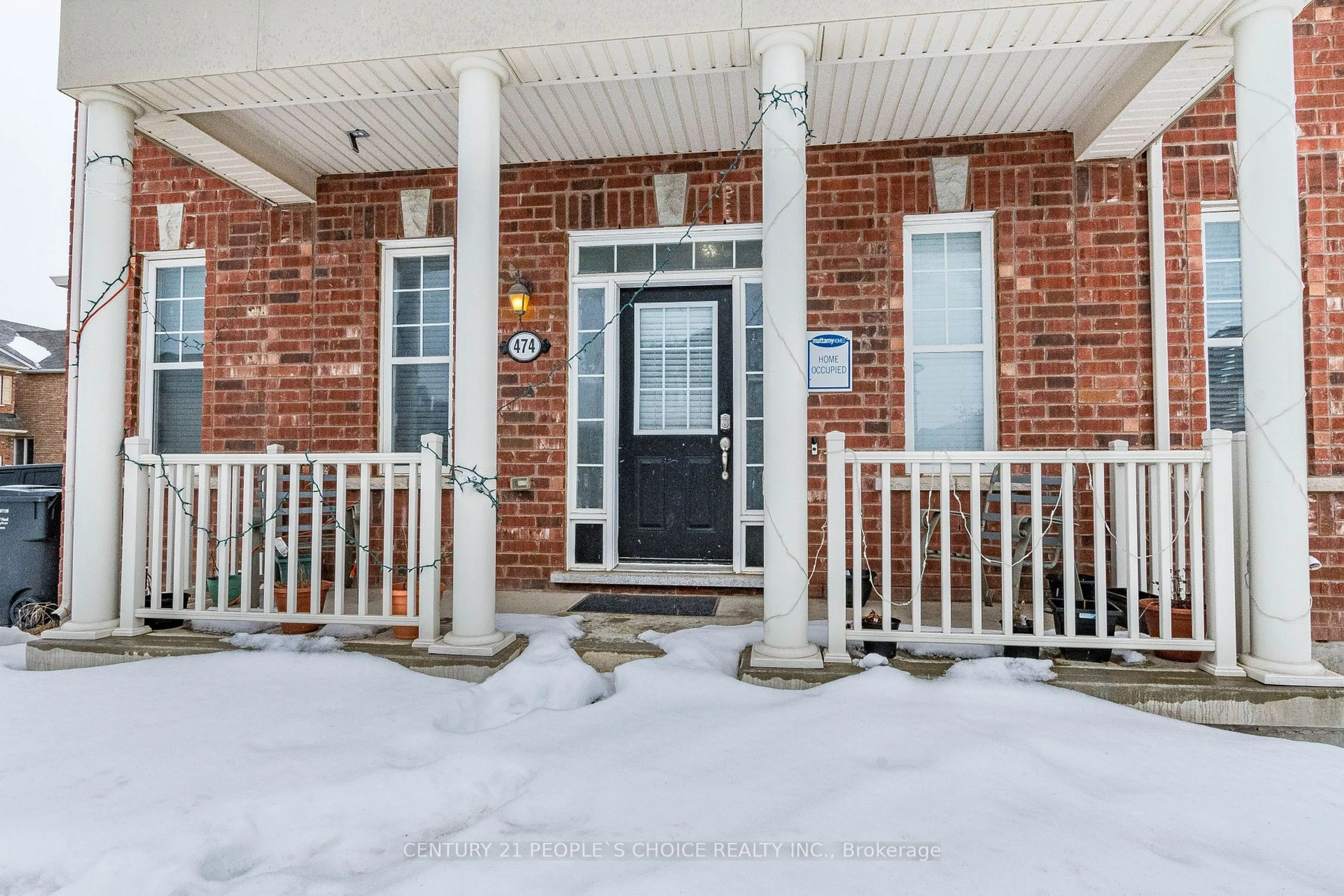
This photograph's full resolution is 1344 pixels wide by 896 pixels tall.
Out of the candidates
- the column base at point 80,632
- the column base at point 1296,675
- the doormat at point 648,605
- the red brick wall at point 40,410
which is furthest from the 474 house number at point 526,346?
the red brick wall at point 40,410

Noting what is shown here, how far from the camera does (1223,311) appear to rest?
161 inches

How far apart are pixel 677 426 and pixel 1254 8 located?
3.31 meters

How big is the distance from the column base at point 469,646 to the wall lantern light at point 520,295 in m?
2.27

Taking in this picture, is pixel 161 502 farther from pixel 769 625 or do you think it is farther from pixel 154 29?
pixel 769 625

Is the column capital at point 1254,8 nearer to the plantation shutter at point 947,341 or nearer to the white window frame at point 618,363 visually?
the plantation shutter at point 947,341

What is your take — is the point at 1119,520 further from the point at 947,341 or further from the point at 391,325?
the point at 391,325

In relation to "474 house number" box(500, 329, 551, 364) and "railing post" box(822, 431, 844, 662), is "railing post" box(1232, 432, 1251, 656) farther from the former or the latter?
"474 house number" box(500, 329, 551, 364)

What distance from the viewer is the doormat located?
378cm

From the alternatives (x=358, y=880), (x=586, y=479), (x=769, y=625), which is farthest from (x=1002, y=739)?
(x=586, y=479)

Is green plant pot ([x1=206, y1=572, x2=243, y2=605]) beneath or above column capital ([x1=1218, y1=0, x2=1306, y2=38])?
beneath

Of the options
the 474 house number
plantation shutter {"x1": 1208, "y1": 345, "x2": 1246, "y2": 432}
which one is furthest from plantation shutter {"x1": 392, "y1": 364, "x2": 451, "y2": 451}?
plantation shutter {"x1": 1208, "y1": 345, "x2": 1246, "y2": 432}

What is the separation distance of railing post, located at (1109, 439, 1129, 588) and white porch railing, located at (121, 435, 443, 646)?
3005 mm

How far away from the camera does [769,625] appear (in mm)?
2816

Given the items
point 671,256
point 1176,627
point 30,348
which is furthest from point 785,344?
point 30,348
